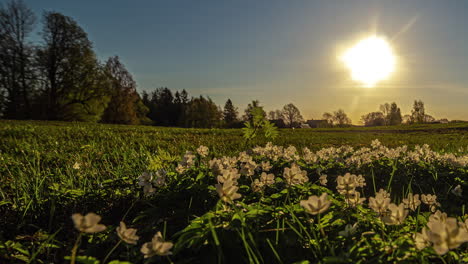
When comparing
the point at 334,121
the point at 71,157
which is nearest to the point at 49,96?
the point at 71,157

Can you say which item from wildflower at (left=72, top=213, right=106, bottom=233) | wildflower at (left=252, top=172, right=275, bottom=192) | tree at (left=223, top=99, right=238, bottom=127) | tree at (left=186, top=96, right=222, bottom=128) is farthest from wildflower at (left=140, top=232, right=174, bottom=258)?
tree at (left=223, top=99, right=238, bottom=127)

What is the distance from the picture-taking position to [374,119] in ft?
311

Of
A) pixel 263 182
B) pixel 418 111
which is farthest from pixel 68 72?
pixel 418 111

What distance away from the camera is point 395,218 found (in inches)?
54.5

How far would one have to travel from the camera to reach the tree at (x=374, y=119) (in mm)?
92812

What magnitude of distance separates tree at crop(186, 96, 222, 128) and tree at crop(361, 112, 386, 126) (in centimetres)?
5903

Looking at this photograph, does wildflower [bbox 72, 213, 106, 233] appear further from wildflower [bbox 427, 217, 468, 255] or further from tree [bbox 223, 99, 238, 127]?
tree [bbox 223, 99, 238, 127]

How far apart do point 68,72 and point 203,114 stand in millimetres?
32140

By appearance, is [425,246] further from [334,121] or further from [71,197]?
[334,121]

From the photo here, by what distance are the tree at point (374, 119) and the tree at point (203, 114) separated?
59035mm

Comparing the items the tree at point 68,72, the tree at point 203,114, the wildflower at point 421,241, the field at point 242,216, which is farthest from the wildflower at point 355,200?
the tree at point 203,114

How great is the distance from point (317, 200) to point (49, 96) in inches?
1555

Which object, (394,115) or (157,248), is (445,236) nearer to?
(157,248)

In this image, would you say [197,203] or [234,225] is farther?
[197,203]
